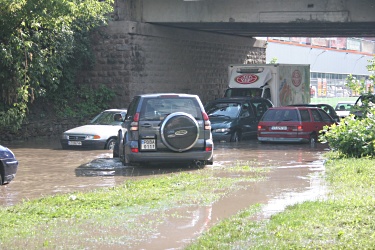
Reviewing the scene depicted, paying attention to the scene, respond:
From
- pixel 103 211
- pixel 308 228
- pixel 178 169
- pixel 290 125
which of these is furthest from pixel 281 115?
pixel 308 228

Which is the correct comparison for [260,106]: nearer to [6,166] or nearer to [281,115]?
[281,115]

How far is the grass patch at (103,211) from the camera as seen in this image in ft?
29.1

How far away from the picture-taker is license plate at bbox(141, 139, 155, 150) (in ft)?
54.1

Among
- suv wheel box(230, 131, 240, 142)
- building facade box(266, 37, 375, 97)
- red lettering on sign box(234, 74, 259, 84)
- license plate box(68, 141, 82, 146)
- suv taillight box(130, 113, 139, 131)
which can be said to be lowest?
suv wheel box(230, 131, 240, 142)

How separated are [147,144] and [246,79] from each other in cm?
1636

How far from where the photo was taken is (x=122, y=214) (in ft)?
34.0

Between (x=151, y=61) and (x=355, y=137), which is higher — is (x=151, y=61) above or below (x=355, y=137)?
above

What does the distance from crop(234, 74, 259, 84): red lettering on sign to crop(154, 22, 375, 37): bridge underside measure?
2665mm

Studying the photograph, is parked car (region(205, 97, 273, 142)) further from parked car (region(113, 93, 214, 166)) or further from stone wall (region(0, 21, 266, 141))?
parked car (region(113, 93, 214, 166))

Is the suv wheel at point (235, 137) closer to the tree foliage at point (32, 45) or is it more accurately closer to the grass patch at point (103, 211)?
the tree foliage at point (32, 45)

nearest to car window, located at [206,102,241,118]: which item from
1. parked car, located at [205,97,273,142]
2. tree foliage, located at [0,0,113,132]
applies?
parked car, located at [205,97,273,142]

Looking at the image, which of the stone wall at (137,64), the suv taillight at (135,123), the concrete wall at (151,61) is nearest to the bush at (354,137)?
the suv taillight at (135,123)

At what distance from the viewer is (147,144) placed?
1652cm

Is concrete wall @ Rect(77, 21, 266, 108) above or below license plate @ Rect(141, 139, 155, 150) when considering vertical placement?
above
